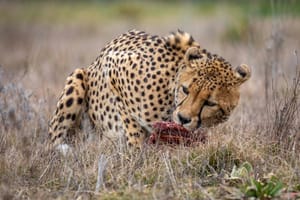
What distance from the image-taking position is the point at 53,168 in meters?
4.02

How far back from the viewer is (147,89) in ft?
15.4

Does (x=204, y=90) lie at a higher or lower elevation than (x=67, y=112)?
higher

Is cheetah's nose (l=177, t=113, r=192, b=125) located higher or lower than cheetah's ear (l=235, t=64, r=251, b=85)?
lower

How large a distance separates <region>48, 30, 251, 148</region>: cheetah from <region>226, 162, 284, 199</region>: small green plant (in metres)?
0.53

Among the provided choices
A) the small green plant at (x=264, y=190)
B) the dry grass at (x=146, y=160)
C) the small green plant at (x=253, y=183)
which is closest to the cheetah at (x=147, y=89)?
the dry grass at (x=146, y=160)

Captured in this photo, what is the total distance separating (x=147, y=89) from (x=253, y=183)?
131cm

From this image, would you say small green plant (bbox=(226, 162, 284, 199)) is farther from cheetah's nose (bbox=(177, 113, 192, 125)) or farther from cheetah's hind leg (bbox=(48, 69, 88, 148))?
cheetah's hind leg (bbox=(48, 69, 88, 148))

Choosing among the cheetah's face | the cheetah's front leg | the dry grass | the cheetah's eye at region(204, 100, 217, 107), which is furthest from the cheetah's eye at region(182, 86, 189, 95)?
the cheetah's front leg

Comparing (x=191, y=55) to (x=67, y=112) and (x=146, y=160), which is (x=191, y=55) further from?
(x=67, y=112)

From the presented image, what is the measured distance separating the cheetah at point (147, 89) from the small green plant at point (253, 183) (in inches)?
20.7

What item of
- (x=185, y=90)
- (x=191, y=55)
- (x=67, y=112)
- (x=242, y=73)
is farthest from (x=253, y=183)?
(x=67, y=112)

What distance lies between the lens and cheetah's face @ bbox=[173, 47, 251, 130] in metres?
4.25

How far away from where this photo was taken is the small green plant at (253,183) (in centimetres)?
356

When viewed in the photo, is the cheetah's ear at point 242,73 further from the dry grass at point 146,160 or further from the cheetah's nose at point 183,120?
the cheetah's nose at point 183,120
